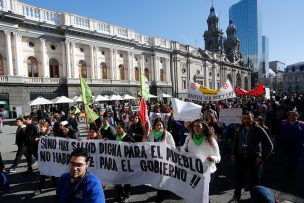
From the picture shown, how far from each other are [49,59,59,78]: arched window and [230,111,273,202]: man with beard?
27.7m

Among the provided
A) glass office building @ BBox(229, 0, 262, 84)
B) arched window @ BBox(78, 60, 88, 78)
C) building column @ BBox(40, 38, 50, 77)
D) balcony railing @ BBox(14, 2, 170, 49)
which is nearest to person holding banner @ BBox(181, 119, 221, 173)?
balcony railing @ BBox(14, 2, 170, 49)

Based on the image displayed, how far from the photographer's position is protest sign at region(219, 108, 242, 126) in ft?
27.8

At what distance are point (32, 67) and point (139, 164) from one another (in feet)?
86.2

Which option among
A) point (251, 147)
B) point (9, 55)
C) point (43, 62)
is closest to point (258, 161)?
point (251, 147)

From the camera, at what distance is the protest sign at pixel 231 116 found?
8.47 meters

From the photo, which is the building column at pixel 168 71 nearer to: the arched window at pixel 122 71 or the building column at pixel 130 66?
the building column at pixel 130 66

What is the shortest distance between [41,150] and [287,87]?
Answer: 125928 mm

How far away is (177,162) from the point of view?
4.21 m

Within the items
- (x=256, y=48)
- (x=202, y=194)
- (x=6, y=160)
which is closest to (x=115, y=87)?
(x=6, y=160)

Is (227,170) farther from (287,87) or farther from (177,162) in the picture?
(287,87)

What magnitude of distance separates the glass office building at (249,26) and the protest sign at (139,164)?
467ft

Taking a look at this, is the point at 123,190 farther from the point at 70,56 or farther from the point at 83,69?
the point at 83,69

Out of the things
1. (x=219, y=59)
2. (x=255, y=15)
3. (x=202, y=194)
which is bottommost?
(x=202, y=194)

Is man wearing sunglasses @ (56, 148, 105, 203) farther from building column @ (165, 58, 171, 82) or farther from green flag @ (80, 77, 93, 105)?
building column @ (165, 58, 171, 82)
